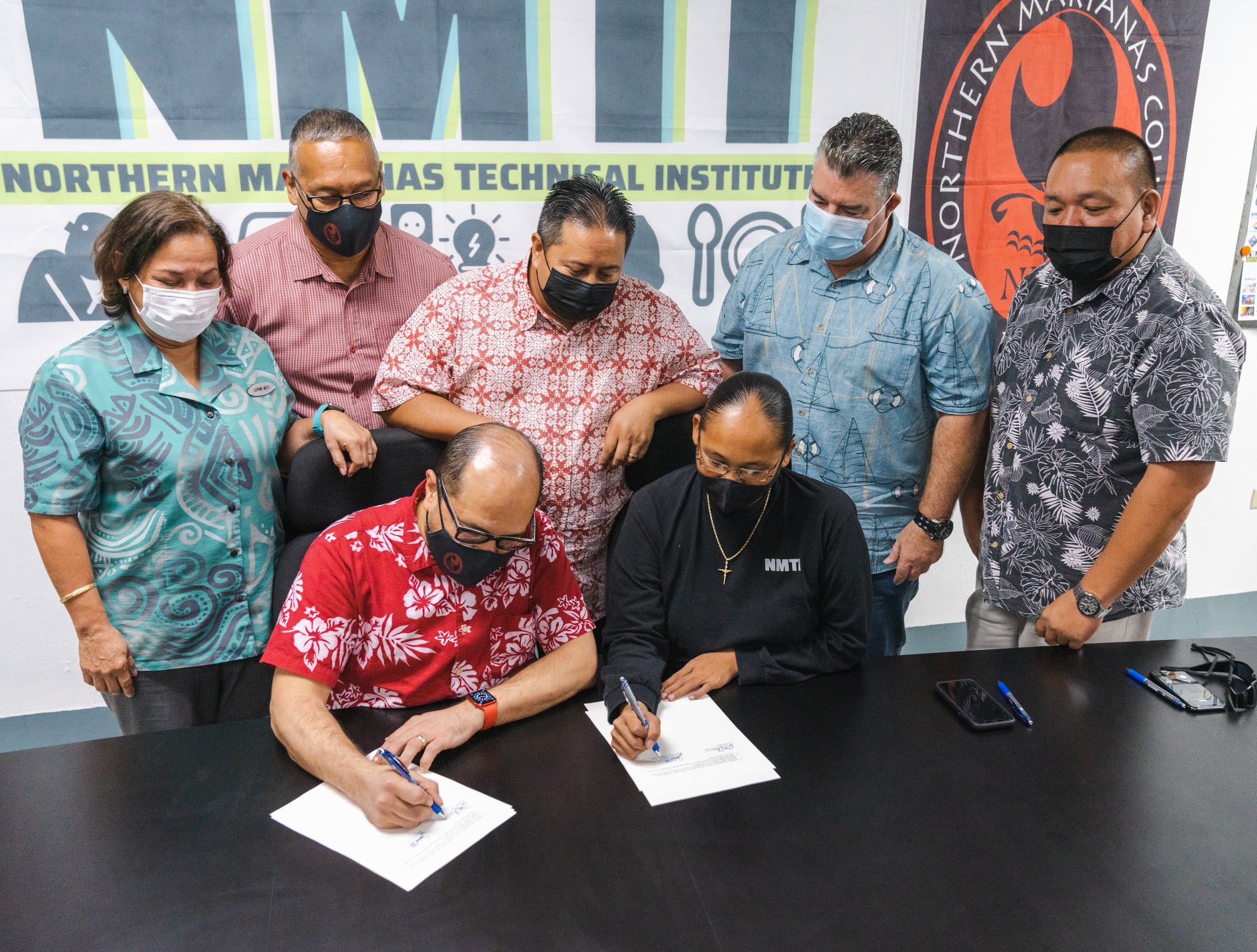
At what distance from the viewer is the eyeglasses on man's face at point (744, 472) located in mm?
1721

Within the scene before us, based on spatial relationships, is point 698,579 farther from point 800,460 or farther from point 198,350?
point 198,350

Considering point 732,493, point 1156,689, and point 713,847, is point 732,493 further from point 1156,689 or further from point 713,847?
point 1156,689

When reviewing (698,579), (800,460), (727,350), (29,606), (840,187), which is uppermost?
(840,187)

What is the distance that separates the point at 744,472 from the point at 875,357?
642mm

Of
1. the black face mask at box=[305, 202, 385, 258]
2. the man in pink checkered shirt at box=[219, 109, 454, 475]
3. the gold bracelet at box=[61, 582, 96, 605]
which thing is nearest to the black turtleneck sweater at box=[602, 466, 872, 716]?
the man in pink checkered shirt at box=[219, 109, 454, 475]

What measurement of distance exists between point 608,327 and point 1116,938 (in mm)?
1541

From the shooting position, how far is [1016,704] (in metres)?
1.61

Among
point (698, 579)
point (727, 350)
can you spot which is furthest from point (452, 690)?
point (727, 350)

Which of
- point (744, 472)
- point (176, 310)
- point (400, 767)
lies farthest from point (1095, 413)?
point (176, 310)

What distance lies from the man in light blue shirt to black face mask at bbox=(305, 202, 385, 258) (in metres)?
1.02

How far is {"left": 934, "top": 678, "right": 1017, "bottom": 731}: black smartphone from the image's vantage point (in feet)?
5.08

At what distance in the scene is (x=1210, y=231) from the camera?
379 cm

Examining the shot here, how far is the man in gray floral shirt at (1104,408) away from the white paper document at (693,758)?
0.84 meters

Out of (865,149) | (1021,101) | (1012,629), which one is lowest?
(1012,629)
